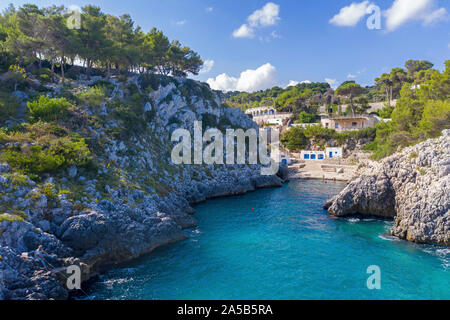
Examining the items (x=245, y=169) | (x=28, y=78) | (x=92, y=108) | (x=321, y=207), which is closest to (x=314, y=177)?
(x=245, y=169)

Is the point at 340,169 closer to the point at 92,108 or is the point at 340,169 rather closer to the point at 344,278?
the point at 344,278

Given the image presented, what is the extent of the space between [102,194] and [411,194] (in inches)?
1152

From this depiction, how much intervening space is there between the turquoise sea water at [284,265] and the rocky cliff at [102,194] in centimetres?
207

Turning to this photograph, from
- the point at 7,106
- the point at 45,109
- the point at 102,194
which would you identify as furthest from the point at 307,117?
the point at 7,106

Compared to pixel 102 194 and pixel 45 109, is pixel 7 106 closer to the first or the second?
pixel 45 109

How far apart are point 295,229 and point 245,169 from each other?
75.0 feet

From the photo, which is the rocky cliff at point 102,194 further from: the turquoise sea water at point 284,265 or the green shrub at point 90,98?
the turquoise sea water at point 284,265

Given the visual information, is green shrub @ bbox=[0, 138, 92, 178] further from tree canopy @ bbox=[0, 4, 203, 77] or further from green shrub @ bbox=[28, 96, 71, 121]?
tree canopy @ bbox=[0, 4, 203, 77]

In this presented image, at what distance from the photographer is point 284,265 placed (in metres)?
19.2

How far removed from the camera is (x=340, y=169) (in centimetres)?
5616

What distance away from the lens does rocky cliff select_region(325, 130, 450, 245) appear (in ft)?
71.7

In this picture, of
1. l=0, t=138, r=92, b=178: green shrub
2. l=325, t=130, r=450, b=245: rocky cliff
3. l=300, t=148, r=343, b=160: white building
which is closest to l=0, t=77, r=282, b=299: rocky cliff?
l=0, t=138, r=92, b=178: green shrub

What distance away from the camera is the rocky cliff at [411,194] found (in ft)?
71.7

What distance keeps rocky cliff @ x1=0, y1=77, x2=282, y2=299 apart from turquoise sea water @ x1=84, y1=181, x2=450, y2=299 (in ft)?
6.79
